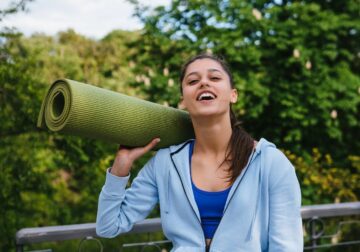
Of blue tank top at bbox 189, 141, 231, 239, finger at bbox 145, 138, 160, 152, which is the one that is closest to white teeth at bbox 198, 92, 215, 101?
finger at bbox 145, 138, 160, 152

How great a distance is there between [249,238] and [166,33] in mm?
4734

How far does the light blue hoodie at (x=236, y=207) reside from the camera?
1740mm

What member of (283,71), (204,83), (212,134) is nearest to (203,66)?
(204,83)

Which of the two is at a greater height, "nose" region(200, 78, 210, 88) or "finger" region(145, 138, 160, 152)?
"nose" region(200, 78, 210, 88)

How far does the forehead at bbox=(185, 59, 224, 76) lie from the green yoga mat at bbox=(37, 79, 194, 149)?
181 millimetres

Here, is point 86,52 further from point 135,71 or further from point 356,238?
point 356,238

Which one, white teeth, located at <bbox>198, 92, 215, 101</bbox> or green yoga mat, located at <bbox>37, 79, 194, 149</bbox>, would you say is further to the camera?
white teeth, located at <bbox>198, 92, 215, 101</bbox>

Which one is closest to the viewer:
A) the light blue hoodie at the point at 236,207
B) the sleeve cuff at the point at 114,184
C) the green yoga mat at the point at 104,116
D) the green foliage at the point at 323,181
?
the green yoga mat at the point at 104,116

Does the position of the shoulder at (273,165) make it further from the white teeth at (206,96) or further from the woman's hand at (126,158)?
the woman's hand at (126,158)

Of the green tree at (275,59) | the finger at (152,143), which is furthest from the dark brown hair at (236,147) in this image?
the green tree at (275,59)

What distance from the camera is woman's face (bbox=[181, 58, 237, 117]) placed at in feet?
5.94

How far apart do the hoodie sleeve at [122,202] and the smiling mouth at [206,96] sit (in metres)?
0.34

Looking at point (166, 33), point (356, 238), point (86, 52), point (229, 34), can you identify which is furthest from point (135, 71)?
point (86, 52)

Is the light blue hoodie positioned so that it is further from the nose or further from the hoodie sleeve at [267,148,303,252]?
the nose
